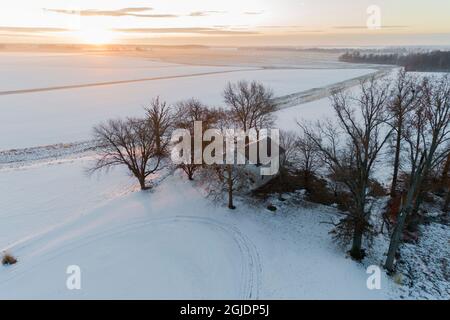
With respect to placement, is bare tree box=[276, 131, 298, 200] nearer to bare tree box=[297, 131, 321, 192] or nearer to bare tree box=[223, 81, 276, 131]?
bare tree box=[297, 131, 321, 192]

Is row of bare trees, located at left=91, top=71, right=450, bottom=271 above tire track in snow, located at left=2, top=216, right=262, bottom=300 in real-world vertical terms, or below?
above

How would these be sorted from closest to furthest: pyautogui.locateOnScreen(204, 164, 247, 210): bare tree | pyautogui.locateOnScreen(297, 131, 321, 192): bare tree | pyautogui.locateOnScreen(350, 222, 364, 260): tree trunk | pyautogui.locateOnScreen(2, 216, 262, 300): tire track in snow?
pyautogui.locateOnScreen(2, 216, 262, 300): tire track in snow
pyautogui.locateOnScreen(350, 222, 364, 260): tree trunk
pyautogui.locateOnScreen(204, 164, 247, 210): bare tree
pyautogui.locateOnScreen(297, 131, 321, 192): bare tree

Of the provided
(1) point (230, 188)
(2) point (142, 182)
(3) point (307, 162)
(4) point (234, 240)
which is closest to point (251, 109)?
(3) point (307, 162)

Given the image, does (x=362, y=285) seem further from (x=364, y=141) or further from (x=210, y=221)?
(x=210, y=221)

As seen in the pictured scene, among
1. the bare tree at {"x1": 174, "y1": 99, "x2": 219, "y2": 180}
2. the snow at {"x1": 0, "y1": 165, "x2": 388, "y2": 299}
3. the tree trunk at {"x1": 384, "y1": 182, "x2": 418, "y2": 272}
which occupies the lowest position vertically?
the snow at {"x1": 0, "y1": 165, "x2": 388, "y2": 299}

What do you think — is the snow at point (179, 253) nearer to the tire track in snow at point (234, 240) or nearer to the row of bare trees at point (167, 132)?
the tire track in snow at point (234, 240)

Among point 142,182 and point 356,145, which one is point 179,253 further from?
point 356,145

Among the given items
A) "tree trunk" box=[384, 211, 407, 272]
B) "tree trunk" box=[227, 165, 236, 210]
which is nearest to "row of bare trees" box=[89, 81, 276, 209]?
"tree trunk" box=[227, 165, 236, 210]

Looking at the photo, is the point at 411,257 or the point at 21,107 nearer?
the point at 411,257

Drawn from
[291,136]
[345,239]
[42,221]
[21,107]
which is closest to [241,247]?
[345,239]
